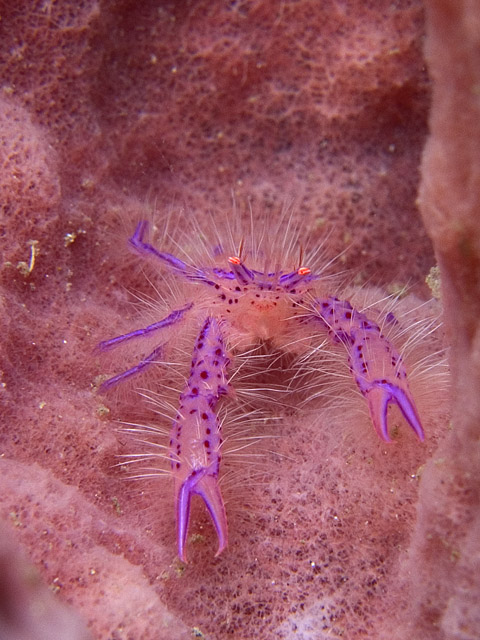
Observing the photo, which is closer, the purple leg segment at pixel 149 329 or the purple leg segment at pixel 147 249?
the purple leg segment at pixel 149 329

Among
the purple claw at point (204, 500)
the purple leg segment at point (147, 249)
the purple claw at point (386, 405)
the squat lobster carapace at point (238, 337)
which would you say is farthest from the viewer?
the purple leg segment at point (147, 249)

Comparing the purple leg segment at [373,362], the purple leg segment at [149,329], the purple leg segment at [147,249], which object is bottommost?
the purple leg segment at [149,329]

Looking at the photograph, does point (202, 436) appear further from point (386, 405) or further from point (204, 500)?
point (386, 405)

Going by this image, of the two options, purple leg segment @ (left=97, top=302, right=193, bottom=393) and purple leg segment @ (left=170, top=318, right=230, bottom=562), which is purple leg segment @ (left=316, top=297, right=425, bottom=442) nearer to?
purple leg segment @ (left=170, top=318, right=230, bottom=562)

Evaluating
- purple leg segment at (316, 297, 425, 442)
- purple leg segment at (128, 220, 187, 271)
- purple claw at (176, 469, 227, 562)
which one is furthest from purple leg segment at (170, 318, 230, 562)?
purple leg segment at (316, 297, 425, 442)

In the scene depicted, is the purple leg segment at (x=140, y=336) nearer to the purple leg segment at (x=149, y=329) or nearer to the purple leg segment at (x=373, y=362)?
the purple leg segment at (x=149, y=329)

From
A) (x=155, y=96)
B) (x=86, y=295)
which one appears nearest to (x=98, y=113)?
(x=155, y=96)

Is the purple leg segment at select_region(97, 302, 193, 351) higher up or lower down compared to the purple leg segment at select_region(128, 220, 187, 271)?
lower down

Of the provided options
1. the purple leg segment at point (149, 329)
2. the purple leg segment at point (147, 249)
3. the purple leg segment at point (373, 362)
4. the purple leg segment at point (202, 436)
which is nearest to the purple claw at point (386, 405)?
the purple leg segment at point (373, 362)

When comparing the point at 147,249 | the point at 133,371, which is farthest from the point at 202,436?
the point at 147,249
